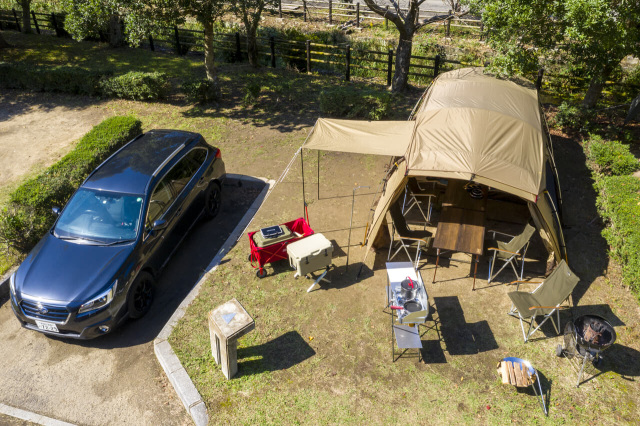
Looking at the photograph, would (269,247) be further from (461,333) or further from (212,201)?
(461,333)

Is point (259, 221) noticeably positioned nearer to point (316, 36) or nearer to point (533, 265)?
point (533, 265)

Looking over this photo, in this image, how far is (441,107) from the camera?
8.38 m

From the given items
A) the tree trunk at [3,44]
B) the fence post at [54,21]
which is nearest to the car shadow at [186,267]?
the tree trunk at [3,44]

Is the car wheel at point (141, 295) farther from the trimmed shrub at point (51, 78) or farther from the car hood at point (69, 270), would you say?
the trimmed shrub at point (51, 78)

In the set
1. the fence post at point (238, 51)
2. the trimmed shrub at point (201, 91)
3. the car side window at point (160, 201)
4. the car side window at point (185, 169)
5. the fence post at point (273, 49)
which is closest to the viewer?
the car side window at point (160, 201)

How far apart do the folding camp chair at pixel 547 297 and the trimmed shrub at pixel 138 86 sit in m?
12.6

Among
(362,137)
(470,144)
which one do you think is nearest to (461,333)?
(470,144)

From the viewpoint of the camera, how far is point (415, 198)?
347 inches

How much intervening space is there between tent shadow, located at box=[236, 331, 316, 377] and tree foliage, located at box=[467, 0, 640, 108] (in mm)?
8047

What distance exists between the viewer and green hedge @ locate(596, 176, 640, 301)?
6.84m

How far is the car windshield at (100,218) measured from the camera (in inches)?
271

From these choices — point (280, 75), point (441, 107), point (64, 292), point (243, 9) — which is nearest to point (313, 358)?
point (64, 292)

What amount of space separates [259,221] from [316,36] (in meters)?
13.7

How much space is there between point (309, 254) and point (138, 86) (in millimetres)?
10410
